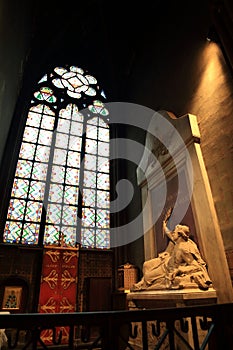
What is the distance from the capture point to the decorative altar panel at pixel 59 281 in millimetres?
4480

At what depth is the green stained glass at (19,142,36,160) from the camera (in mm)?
5957

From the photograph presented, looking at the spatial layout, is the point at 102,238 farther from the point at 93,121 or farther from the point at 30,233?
the point at 93,121

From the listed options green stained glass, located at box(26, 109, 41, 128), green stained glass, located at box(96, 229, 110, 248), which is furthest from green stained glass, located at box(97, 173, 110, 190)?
green stained glass, located at box(26, 109, 41, 128)

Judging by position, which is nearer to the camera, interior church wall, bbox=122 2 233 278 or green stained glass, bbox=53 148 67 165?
interior church wall, bbox=122 2 233 278

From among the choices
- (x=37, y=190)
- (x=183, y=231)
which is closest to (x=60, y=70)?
(x=37, y=190)

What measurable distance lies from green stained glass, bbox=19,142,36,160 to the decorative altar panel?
243cm

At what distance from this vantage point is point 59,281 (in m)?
4.73

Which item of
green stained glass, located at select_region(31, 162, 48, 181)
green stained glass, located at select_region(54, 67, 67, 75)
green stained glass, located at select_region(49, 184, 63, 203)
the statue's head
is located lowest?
the statue's head

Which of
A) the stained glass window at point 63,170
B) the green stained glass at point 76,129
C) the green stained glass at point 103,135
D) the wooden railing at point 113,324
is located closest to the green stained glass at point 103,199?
the stained glass window at point 63,170

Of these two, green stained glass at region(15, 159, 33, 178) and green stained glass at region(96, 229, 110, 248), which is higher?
green stained glass at region(15, 159, 33, 178)

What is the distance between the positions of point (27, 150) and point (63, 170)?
105 centimetres

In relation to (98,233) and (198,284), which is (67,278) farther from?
(198,284)

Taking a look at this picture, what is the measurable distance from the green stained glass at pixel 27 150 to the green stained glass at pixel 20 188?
691 mm

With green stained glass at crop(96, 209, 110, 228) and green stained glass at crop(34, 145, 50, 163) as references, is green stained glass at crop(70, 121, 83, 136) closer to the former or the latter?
green stained glass at crop(34, 145, 50, 163)
